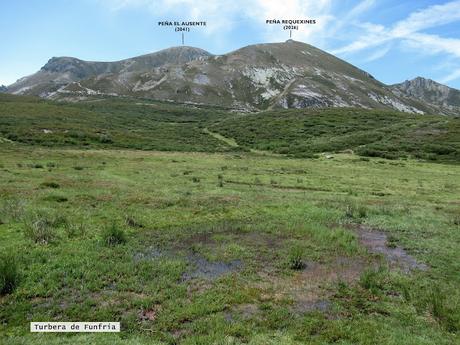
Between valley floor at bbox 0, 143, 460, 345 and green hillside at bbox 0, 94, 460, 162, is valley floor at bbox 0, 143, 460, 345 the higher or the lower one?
the lower one

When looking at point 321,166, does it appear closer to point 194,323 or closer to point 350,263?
point 350,263

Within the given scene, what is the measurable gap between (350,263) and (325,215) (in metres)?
9.43

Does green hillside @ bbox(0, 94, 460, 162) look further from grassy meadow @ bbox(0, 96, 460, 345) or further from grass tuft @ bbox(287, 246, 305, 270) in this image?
grass tuft @ bbox(287, 246, 305, 270)

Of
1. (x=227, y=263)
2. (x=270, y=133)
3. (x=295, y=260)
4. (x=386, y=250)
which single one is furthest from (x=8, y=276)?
(x=270, y=133)

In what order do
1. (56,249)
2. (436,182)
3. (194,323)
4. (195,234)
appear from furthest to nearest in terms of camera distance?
(436,182), (195,234), (56,249), (194,323)

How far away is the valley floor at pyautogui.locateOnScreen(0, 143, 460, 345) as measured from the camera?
14188 mm

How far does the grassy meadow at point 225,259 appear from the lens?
14.2 meters

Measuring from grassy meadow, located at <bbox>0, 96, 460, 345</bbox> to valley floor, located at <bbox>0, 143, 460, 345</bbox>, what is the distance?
Answer: 7 cm

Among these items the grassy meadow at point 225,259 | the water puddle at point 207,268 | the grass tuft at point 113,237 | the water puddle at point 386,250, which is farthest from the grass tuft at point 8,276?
the water puddle at point 386,250

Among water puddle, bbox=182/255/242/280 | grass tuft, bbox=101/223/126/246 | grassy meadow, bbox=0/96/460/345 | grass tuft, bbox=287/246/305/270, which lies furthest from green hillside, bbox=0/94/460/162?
water puddle, bbox=182/255/242/280

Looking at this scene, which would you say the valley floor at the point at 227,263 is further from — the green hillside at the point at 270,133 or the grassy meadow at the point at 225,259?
the green hillside at the point at 270,133

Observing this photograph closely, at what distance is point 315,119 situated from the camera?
449 ft

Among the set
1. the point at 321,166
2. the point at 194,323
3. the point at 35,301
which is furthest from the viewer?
the point at 321,166

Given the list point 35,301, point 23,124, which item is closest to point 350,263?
point 35,301
